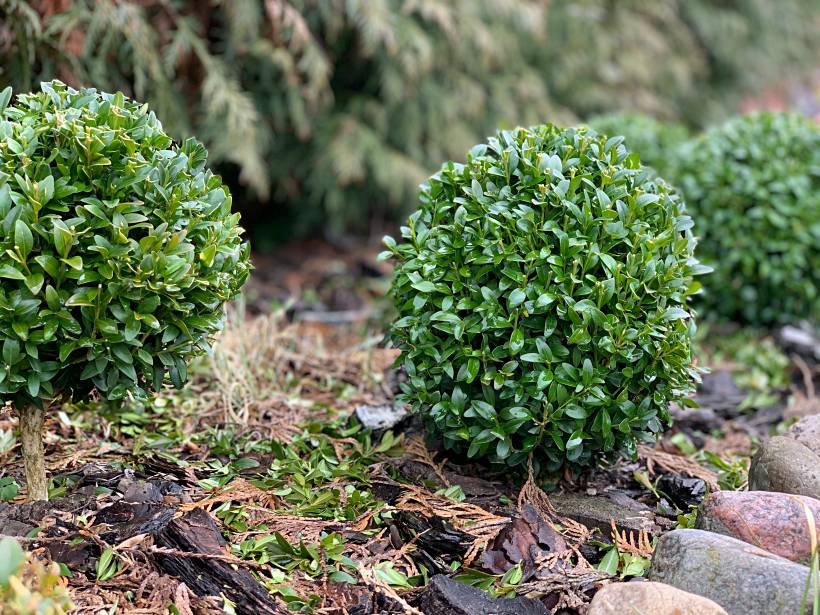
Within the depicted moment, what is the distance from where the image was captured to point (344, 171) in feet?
19.2

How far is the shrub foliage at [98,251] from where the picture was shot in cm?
212

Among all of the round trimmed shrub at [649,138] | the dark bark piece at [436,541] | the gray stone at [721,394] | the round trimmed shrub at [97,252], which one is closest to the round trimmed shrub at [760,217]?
the round trimmed shrub at [649,138]

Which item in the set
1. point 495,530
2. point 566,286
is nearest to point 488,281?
point 566,286

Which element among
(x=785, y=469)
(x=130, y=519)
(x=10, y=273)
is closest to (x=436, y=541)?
(x=130, y=519)

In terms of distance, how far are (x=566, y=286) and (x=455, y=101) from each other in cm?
440

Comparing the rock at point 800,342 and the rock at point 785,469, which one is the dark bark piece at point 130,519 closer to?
the rock at point 785,469

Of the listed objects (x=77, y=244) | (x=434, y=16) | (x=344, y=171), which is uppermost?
(x=434, y=16)

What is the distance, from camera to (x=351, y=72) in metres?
6.45

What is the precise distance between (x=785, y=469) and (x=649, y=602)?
790 mm

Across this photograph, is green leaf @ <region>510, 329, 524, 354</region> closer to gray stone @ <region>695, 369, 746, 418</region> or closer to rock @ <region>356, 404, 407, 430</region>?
rock @ <region>356, 404, 407, 430</region>

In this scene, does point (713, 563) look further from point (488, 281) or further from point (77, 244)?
point (77, 244)

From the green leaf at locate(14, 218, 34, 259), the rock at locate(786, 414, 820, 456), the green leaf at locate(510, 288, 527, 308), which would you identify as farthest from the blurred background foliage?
the rock at locate(786, 414, 820, 456)

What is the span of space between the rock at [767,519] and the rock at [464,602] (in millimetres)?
580

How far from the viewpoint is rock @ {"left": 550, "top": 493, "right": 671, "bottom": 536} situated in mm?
2576
